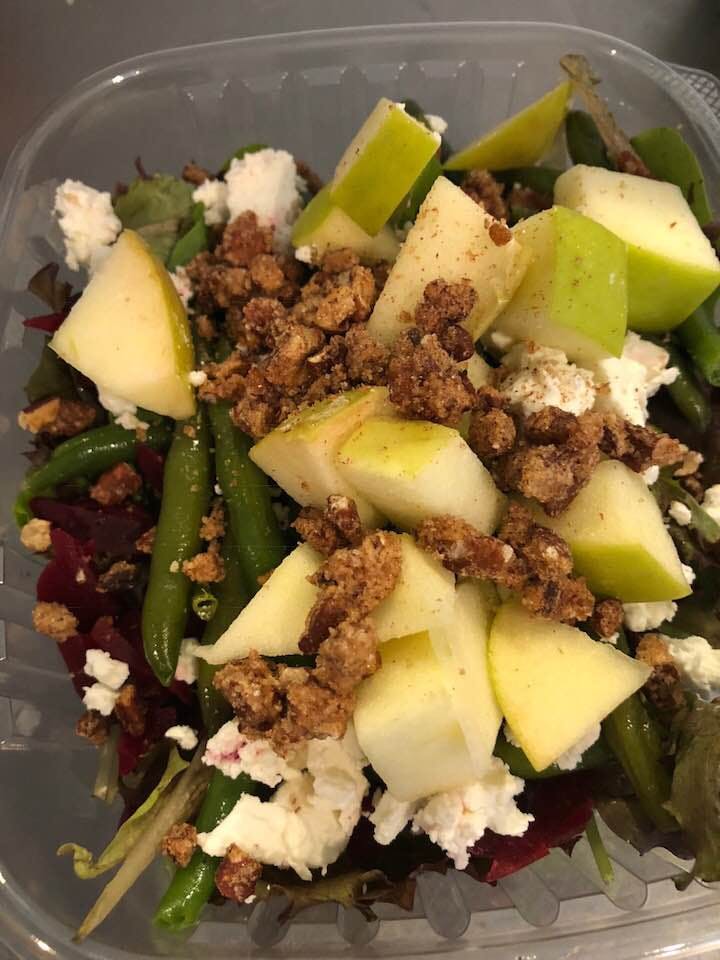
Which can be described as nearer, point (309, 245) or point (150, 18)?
point (309, 245)

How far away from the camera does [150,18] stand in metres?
2.88

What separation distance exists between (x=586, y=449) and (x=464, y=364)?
27 centimetres

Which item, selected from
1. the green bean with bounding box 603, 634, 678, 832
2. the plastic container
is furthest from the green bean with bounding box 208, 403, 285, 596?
the green bean with bounding box 603, 634, 678, 832

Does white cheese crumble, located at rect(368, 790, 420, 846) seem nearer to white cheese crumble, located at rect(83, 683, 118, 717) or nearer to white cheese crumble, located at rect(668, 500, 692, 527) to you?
white cheese crumble, located at rect(83, 683, 118, 717)

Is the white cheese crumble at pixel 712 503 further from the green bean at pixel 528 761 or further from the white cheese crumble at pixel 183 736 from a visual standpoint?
the white cheese crumble at pixel 183 736

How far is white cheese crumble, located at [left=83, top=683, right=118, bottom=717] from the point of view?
1.64 meters

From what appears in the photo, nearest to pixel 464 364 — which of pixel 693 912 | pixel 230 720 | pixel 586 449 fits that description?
pixel 586 449

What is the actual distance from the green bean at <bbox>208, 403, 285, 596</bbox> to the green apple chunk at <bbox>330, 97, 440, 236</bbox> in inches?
19.2

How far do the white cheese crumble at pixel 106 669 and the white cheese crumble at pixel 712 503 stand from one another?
124 cm

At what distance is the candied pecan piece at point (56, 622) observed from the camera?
1707 millimetres

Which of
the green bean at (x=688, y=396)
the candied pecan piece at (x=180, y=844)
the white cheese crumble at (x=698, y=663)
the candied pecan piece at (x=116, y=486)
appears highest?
the green bean at (x=688, y=396)

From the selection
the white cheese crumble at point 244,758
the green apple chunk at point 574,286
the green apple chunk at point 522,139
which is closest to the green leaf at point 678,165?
the green apple chunk at point 522,139

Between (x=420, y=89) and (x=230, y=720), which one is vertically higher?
(x=420, y=89)

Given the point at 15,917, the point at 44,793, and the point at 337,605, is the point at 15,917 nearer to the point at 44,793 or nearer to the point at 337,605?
the point at 44,793
